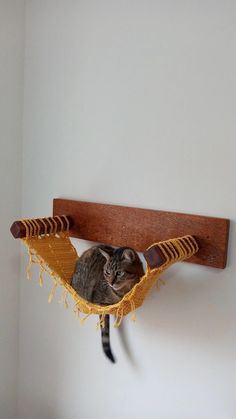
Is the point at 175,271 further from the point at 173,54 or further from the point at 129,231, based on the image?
the point at 173,54

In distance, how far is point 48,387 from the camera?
1.13 meters

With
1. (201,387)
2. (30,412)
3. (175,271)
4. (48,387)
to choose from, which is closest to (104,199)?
(175,271)

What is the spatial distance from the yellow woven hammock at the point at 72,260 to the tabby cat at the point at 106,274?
0.03 m

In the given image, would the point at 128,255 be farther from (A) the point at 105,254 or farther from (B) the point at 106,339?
(B) the point at 106,339

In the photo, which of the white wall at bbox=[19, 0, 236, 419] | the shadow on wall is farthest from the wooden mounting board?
the shadow on wall

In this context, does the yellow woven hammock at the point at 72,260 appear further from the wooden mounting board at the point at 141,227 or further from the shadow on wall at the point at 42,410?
the shadow on wall at the point at 42,410

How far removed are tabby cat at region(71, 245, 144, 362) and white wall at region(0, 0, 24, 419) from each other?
1.22 feet

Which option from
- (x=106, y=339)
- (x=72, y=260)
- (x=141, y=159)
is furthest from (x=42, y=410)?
(x=141, y=159)

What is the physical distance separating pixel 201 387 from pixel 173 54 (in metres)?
0.71

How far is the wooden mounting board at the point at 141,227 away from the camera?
2.47 ft

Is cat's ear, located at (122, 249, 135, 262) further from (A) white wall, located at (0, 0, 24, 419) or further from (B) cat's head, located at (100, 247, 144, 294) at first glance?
(A) white wall, located at (0, 0, 24, 419)

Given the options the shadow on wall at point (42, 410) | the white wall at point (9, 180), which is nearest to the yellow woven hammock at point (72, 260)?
the white wall at point (9, 180)

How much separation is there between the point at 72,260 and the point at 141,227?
0.19 m

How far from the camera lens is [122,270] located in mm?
736
